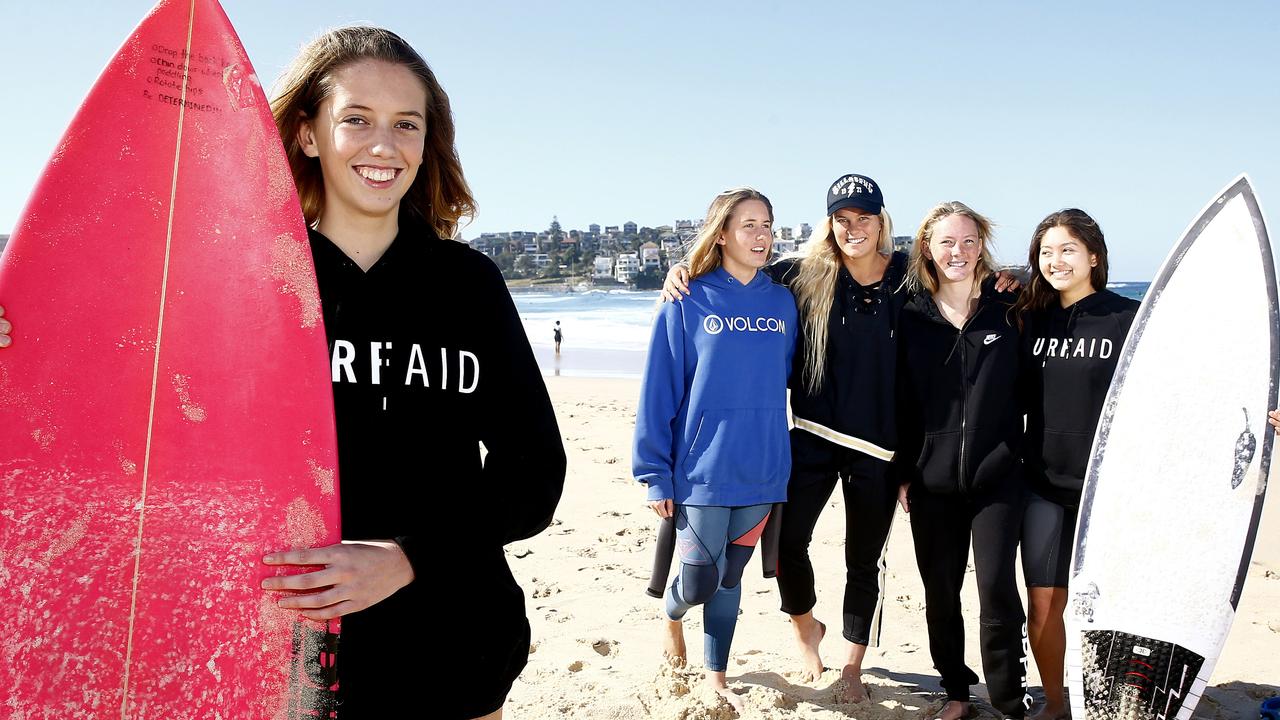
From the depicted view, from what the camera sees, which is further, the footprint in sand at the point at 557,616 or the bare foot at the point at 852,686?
the footprint in sand at the point at 557,616

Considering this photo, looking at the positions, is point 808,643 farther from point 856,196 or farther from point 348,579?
point 348,579

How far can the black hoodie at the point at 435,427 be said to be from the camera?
119 cm

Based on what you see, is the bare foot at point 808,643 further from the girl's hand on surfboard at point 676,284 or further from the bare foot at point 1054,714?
the girl's hand on surfboard at point 676,284

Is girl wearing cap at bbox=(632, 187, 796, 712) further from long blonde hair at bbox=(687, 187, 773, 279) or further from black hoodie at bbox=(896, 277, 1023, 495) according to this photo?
black hoodie at bbox=(896, 277, 1023, 495)

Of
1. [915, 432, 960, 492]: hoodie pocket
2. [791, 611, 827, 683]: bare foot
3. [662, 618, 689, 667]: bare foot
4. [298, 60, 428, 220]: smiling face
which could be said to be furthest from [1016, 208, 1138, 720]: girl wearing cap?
[298, 60, 428, 220]: smiling face

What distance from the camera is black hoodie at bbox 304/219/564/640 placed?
1.19 metres

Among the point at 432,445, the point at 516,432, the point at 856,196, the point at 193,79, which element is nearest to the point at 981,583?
the point at 856,196

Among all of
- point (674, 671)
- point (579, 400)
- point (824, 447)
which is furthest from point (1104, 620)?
point (579, 400)

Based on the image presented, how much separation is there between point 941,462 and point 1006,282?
68 centimetres

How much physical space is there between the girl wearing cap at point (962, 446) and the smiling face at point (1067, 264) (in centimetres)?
17

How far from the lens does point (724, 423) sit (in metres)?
2.67

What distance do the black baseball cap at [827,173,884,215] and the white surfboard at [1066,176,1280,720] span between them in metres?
0.94

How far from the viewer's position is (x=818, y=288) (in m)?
2.85

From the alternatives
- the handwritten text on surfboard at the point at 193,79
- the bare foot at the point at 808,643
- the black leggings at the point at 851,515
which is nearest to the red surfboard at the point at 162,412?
the handwritten text on surfboard at the point at 193,79
